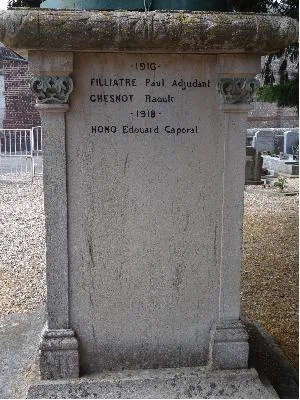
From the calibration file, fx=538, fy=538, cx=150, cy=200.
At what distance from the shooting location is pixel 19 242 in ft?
24.7

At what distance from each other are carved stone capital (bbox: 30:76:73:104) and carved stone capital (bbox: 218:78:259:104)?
2.52 feet

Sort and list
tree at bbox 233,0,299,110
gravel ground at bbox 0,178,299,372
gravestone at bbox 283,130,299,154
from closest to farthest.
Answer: gravel ground at bbox 0,178,299,372
tree at bbox 233,0,299,110
gravestone at bbox 283,130,299,154

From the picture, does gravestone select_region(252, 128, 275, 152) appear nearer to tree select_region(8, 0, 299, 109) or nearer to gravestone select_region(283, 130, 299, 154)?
gravestone select_region(283, 130, 299, 154)

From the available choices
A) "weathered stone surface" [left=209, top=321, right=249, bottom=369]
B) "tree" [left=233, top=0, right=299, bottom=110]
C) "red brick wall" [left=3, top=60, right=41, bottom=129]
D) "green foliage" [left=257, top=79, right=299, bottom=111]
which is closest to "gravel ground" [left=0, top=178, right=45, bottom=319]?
"weathered stone surface" [left=209, top=321, right=249, bottom=369]

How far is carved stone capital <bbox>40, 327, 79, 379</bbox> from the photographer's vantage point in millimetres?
2850

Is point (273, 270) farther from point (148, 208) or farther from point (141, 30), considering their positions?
point (141, 30)

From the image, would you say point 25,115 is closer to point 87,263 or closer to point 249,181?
point 249,181

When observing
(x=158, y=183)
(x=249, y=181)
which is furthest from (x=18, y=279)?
(x=249, y=181)

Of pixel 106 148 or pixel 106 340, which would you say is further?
pixel 106 340

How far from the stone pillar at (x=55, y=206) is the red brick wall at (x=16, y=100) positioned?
59.4 feet

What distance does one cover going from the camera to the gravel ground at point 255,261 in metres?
4.80

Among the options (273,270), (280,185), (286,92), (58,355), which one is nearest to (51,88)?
(58,355)

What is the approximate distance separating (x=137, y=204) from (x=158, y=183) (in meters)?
0.16

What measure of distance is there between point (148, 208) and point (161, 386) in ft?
3.09
